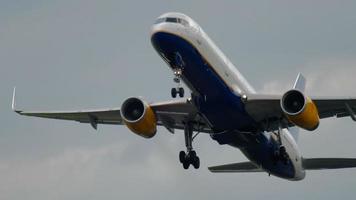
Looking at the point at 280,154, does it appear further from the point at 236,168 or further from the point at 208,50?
the point at 208,50

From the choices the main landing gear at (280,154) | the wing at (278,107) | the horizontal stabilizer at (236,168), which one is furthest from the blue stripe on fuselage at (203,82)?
the horizontal stabilizer at (236,168)

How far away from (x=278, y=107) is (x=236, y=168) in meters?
9.34

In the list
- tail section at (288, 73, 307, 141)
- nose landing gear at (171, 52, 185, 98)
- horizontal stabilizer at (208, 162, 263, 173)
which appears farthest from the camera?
tail section at (288, 73, 307, 141)

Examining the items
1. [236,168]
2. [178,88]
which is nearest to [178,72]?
[178,88]

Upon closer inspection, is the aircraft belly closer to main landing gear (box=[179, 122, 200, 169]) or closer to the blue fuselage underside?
the blue fuselage underside

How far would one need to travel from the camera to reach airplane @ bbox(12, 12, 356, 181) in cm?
5581

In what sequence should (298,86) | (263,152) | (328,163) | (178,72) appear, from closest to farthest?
(178,72) < (263,152) < (328,163) < (298,86)

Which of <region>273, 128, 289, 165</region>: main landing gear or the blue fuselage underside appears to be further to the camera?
<region>273, 128, 289, 165</region>: main landing gear

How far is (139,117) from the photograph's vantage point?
59156 millimetres

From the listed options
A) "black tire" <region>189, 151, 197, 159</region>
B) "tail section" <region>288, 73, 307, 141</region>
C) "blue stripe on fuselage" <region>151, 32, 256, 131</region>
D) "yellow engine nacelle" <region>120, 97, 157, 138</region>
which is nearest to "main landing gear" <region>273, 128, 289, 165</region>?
"blue stripe on fuselage" <region>151, 32, 256, 131</region>

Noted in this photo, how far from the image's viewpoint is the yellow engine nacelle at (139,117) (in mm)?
58781

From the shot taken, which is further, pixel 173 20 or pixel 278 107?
pixel 278 107

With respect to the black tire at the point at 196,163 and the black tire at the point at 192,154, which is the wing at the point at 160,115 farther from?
the black tire at the point at 196,163

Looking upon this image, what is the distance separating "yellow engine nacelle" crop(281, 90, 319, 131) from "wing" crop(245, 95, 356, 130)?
2.42ft
